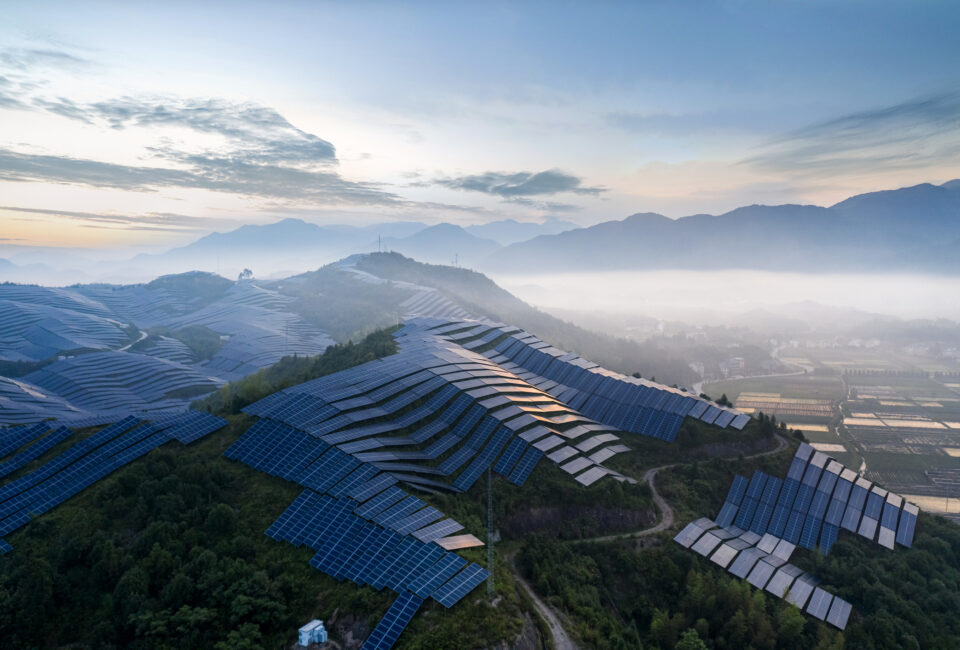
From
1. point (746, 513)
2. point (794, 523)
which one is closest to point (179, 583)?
point (746, 513)

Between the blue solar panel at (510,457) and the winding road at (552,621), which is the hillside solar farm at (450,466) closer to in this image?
the blue solar panel at (510,457)

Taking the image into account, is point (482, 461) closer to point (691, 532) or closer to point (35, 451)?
point (691, 532)

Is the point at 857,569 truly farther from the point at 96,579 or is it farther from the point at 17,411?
the point at 17,411

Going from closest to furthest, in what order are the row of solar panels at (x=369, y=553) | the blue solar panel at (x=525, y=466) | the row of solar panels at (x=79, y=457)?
1. the row of solar panels at (x=369, y=553)
2. the row of solar panels at (x=79, y=457)
3. the blue solar panel at (x=525, y=466)

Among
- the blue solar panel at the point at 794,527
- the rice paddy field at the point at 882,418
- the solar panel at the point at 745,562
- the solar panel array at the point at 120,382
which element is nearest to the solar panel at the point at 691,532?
the solar panel at the point at 745,562

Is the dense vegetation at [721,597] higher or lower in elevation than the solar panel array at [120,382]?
higher

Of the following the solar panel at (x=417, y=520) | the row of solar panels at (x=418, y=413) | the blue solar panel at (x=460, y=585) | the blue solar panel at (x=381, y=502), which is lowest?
the blue solar panel at (x=460, y=585)
